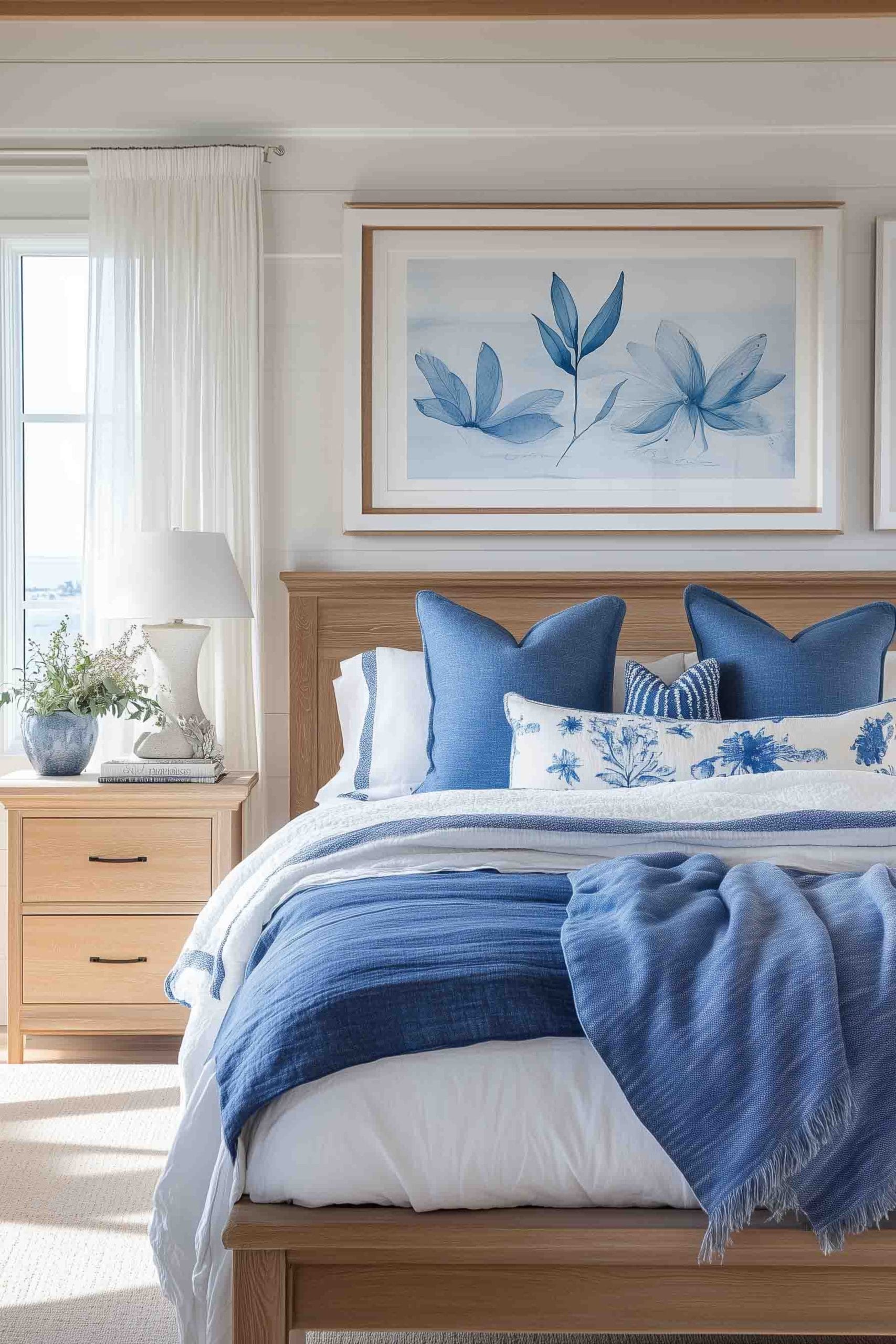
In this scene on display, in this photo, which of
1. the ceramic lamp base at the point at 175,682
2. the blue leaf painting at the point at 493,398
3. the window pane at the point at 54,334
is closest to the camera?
the ceramic lamp base at the point at 175,682

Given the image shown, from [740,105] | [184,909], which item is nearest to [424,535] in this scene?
[184,909]

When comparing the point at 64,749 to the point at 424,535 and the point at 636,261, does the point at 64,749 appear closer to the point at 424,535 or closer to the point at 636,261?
the point at 424,535

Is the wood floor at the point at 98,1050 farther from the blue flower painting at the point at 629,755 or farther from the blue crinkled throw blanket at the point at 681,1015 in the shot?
the blue crinkled throw blanket at the point at 681,1015

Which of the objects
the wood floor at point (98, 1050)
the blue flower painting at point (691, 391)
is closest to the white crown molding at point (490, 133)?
the blue flower painting at point (691, 391)

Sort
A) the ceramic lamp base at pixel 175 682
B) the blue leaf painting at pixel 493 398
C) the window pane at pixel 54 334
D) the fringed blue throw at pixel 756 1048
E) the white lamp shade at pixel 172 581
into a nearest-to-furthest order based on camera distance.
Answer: the fringed blue throw at pixel 756 1048, the white lamp shade at pixel 172 581, the ceramic lamp base at pixel 175 682, the blue leaf painting at pixel 493 398, the window pane at pixel 54 334

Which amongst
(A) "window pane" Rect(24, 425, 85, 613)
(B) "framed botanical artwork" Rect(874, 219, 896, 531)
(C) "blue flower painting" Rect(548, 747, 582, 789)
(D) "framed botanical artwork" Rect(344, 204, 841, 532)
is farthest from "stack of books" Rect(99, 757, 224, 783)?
(B) "framed botanical artwork" Rect(874, 219, 896, 531)

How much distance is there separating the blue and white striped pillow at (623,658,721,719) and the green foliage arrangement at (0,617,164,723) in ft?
4.22

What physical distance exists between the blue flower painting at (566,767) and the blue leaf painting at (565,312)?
1429 millimetres

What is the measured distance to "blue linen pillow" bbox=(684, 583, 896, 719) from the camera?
2.75 meters

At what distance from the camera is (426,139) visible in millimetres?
3398

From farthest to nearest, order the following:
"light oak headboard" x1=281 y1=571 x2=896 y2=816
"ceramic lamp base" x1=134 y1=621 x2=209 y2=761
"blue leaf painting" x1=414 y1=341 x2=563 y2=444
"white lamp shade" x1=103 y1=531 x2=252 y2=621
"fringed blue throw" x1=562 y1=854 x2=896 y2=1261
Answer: "blue leaf painting" x1=414 y1=341 x2=563 y2=444 → "light oak headboard" x1=281 y1=571 x2=896 y2=816 → "ceramic lamp base" x1=134 y1=621 x2=209 y2=761 → "white lamp shade" x1=103 y1=531 x2=252 y2=621 → "fringed blue throw" x1=562 y1=854 x2=896 y2=1261

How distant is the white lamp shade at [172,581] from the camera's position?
2.99 m

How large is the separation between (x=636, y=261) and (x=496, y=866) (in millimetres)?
2179

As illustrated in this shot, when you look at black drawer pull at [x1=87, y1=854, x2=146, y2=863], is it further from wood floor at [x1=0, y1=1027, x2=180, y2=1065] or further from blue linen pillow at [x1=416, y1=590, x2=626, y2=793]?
blue linen pillow at [x1=416, y1=590, x2=626, y2=793]
